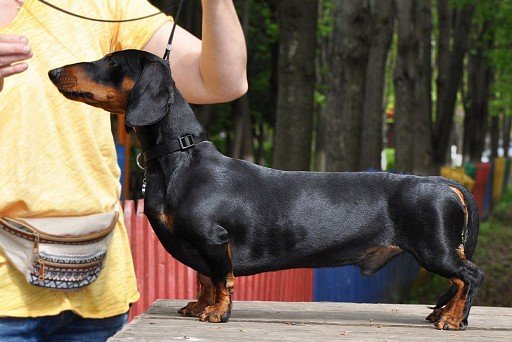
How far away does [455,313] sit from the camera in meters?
3.18

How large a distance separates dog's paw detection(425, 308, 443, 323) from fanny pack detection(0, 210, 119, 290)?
3.45ft

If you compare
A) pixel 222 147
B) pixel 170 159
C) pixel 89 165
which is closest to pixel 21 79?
pixel 89 165

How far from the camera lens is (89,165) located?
3.47 m

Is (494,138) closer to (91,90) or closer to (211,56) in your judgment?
(211,56)

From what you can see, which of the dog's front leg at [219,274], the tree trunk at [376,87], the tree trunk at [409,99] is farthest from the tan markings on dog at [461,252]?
the tree trunk at [409,99]

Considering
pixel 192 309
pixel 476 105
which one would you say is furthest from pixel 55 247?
pixel 476 105

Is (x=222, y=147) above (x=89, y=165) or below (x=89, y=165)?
below

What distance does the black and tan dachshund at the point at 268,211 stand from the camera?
307cm

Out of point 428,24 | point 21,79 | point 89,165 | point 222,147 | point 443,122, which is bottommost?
point 222,147

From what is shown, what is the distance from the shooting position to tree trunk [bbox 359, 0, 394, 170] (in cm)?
1769

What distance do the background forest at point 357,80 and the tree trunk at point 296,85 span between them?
0.04ft

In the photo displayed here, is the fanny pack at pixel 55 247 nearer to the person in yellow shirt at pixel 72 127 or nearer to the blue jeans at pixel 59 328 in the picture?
the person in yellow shirt at pixel 72 127

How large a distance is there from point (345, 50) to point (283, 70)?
46.7 inches

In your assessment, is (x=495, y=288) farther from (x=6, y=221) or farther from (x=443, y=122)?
(x=6, y=221)
